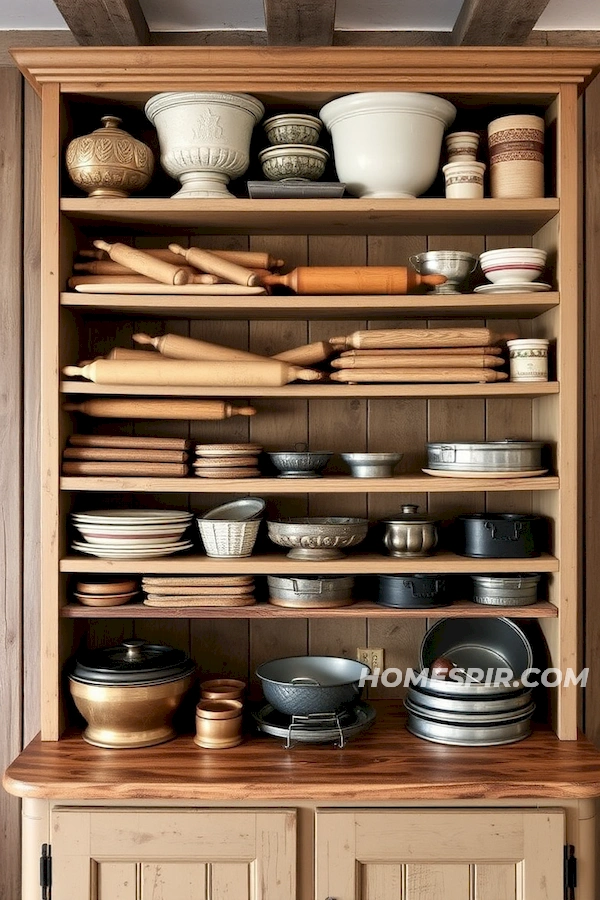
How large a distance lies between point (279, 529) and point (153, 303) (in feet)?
2.11

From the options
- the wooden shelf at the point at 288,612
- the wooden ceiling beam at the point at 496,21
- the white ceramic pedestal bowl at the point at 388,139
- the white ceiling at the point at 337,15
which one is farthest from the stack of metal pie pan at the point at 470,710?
→ the white ceiling at the point at 337,15

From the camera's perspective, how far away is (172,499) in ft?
8.17

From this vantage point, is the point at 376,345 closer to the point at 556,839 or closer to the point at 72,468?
the point at 72,468

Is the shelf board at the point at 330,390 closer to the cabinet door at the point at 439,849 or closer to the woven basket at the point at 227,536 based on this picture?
the woven basket at the point at 227,536

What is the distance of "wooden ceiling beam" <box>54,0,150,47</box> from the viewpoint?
6.90ft

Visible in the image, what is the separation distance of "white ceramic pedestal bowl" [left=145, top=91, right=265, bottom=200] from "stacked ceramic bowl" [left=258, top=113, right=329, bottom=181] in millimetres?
59

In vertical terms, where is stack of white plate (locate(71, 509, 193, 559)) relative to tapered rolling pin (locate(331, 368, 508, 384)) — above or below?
below

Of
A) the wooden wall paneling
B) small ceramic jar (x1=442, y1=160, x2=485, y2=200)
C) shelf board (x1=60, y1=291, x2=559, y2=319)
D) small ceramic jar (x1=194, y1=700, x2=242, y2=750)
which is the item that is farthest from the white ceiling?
small ceramic jar (x1=194, y1=700, x2=242, y2=750)

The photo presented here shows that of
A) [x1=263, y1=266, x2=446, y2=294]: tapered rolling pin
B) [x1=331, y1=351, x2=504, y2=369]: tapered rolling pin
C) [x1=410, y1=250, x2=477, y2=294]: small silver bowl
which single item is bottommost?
[x1=331, y1=351, x2=504, y2=369]: tapered rolling pin

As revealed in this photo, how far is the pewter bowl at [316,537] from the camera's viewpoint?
218 centimetres

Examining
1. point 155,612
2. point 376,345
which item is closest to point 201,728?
point 155,612

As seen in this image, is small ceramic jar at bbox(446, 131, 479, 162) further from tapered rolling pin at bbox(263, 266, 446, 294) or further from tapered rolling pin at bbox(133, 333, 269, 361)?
tapered rolling pin at bbox(133, 333, 269, 361)

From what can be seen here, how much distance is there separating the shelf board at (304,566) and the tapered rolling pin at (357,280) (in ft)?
2.23

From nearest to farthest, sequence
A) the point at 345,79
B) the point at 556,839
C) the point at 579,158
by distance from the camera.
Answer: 1. the point at 556,839
2. the point at 345,79
3. the point at 579,158
